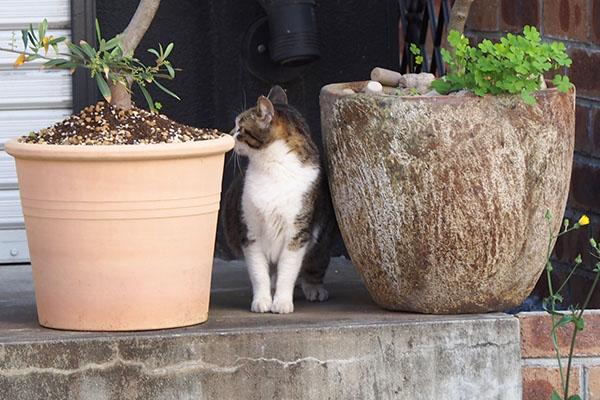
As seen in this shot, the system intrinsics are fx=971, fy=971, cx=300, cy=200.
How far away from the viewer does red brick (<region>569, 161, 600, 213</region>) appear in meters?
3.09

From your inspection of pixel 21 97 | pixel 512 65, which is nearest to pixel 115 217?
pixel 512 65

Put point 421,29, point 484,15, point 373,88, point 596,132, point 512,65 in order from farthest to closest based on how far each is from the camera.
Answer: point 421,29, point 484,15, point 596,132, point 373,88, point 512,65

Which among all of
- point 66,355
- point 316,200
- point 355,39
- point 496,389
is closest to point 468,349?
point 496,389

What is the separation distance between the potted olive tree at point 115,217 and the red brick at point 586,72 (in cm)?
121

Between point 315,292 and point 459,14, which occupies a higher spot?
point 459,14

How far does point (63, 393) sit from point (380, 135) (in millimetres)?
1081

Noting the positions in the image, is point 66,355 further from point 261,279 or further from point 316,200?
point 316,200

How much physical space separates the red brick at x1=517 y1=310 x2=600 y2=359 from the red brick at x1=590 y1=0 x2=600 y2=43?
89 cm

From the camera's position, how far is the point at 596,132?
3.08 meters

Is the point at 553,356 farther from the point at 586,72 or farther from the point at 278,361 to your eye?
the point at 586,72

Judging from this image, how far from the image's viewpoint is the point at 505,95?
2602 mm

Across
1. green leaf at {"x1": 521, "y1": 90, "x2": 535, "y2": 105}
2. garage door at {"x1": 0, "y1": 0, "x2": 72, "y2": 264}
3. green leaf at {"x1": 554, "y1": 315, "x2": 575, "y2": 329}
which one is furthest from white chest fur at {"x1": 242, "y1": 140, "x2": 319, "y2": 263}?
garage door at {"x1": 0, "y1": 0, "x2": 72, "y2": 264}

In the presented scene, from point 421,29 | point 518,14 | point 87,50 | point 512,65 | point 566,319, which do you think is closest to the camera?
point 566,319

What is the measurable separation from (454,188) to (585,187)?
759mm
